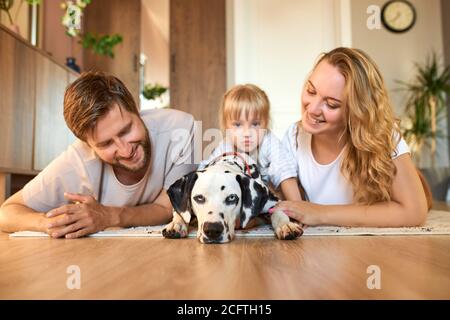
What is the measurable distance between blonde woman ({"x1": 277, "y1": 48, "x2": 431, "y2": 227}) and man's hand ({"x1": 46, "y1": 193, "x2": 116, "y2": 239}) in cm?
85

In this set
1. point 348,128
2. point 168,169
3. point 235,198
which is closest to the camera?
point 235,198

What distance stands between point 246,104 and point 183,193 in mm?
1121

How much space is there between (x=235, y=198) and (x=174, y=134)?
70 cm

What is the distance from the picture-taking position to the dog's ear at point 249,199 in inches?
71.2

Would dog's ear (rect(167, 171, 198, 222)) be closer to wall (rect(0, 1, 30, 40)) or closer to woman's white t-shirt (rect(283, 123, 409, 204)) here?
woman's white t-shirt (rect(283, 123, 409, 204))

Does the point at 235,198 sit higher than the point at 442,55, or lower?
lower

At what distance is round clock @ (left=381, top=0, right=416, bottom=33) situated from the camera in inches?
243

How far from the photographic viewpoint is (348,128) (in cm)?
210

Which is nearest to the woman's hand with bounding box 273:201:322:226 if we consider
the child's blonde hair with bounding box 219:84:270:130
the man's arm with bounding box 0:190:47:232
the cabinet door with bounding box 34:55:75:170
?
the child's blonde hair with bounding box 219:84:270:130

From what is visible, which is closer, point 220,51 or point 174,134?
point 174,134

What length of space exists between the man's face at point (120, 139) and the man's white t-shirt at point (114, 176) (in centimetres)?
12

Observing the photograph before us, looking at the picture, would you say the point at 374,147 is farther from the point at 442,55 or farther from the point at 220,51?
the point at 442,55
